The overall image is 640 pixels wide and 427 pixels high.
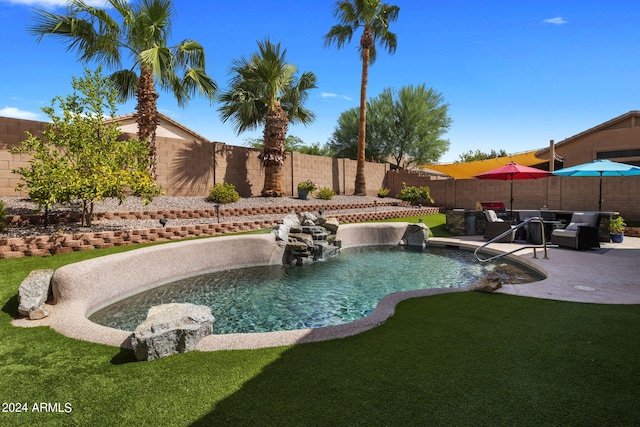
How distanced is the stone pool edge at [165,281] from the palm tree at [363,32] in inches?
400

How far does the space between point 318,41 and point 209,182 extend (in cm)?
1267

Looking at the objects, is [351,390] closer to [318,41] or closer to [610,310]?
[610,310]

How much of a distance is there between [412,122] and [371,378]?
96.4 ft

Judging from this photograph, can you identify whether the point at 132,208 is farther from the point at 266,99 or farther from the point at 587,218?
the point at 587,218

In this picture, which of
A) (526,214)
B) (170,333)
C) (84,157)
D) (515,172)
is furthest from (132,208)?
(526,214)

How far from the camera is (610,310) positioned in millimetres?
4309

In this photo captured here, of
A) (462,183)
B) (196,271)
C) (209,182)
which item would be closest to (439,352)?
(196,271)

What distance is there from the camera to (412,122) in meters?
29.5

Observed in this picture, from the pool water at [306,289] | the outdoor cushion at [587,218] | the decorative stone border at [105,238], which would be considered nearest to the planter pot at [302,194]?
the decorative stone border at [105,238]

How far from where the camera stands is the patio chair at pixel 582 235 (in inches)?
360

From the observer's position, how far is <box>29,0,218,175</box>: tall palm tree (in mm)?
→ 11195

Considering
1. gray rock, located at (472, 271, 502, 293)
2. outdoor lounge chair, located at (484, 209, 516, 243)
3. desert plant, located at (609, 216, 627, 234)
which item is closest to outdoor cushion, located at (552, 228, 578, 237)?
outdoor lounge chair, located at (484, 209, 516, 243)

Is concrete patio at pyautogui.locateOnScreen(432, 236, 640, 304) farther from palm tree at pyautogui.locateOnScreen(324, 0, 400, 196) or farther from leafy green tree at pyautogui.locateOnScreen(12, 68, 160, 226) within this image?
palm tree at pyautogui.locateOnScreen(324, 0, 400, 196)

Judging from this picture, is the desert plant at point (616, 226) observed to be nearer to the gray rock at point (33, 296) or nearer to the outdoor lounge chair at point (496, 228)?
the outdoor lounge chair at point (496, 228)
